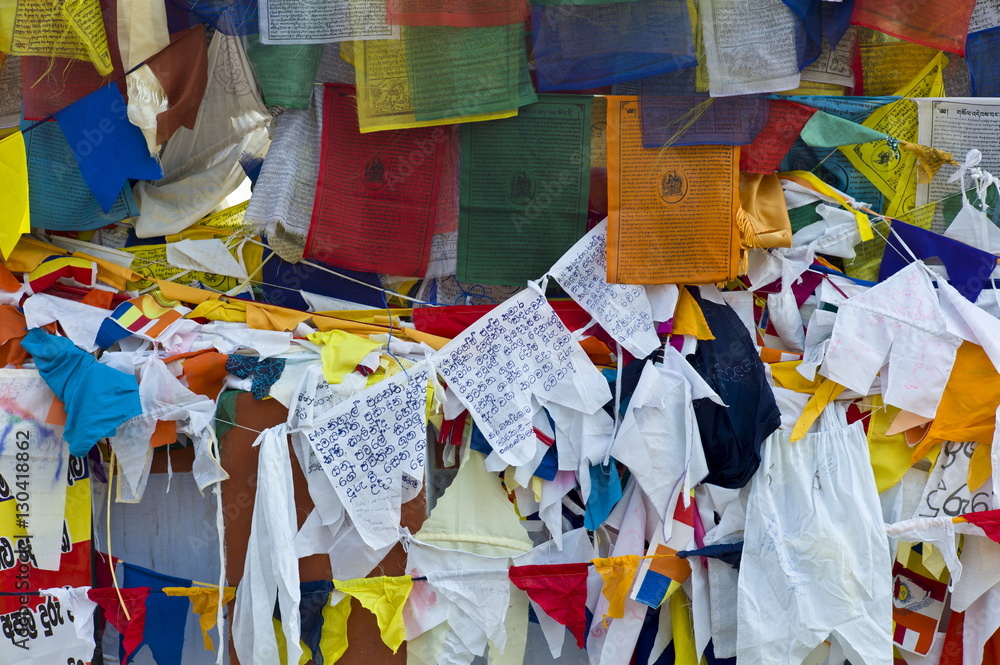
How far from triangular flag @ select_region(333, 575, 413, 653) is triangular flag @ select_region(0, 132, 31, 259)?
127 centimetres

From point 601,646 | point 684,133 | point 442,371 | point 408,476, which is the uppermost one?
point 684,133

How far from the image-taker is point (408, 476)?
233 cm

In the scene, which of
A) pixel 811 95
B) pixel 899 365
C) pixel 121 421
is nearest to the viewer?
pixel 121 421

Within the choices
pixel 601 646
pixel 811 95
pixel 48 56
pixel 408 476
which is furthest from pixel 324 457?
pixel 811 95

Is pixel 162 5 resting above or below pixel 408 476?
above

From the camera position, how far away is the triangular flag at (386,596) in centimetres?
234

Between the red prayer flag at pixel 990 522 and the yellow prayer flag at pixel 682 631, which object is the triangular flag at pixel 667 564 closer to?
the yellow prayer flag at pixel 682 631

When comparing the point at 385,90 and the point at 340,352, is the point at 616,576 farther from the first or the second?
the point at 385,90

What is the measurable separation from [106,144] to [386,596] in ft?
4.70

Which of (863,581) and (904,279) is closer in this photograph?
(863,581)

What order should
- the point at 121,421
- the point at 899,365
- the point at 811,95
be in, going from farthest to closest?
the point at 811,95 → the point at 899,365 → the point at 121,421

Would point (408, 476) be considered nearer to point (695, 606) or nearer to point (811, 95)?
point (695, 606)

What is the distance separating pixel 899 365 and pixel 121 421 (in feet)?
6.56

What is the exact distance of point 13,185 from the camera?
7.88 feet
